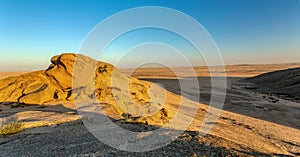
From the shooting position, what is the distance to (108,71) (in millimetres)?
14008

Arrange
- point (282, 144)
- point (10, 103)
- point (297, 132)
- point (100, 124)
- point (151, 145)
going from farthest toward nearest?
1. point (10, 103)
2. point (297, 132)
3. point (282, 144)
4. point (100, 124)
5. point (151, 145)

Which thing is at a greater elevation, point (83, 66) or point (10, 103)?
point (83, 66)

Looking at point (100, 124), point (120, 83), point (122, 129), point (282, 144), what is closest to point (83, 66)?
point (120, 83)

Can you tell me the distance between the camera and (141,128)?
604 centimetres

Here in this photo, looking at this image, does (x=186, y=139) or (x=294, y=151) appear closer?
(x=186, y=139)

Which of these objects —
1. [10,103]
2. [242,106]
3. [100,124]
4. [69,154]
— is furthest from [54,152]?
[242,106]

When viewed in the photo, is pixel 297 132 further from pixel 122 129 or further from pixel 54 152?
pixel 54 152

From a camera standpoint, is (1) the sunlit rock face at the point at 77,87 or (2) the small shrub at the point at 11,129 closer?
(2) the small shrub at the point at 11,129

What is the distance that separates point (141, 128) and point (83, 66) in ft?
30.3

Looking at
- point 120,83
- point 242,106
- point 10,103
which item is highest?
point 120,83

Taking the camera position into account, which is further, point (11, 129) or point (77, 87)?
point (77, 87)

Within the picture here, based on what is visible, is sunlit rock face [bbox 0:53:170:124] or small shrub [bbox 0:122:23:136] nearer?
small shrub [bbox 0:122:23:136]

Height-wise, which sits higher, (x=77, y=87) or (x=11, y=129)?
(x=77, y=87)

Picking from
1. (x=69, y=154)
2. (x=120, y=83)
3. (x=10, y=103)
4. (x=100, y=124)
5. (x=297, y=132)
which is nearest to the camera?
(x=69, y=154)
